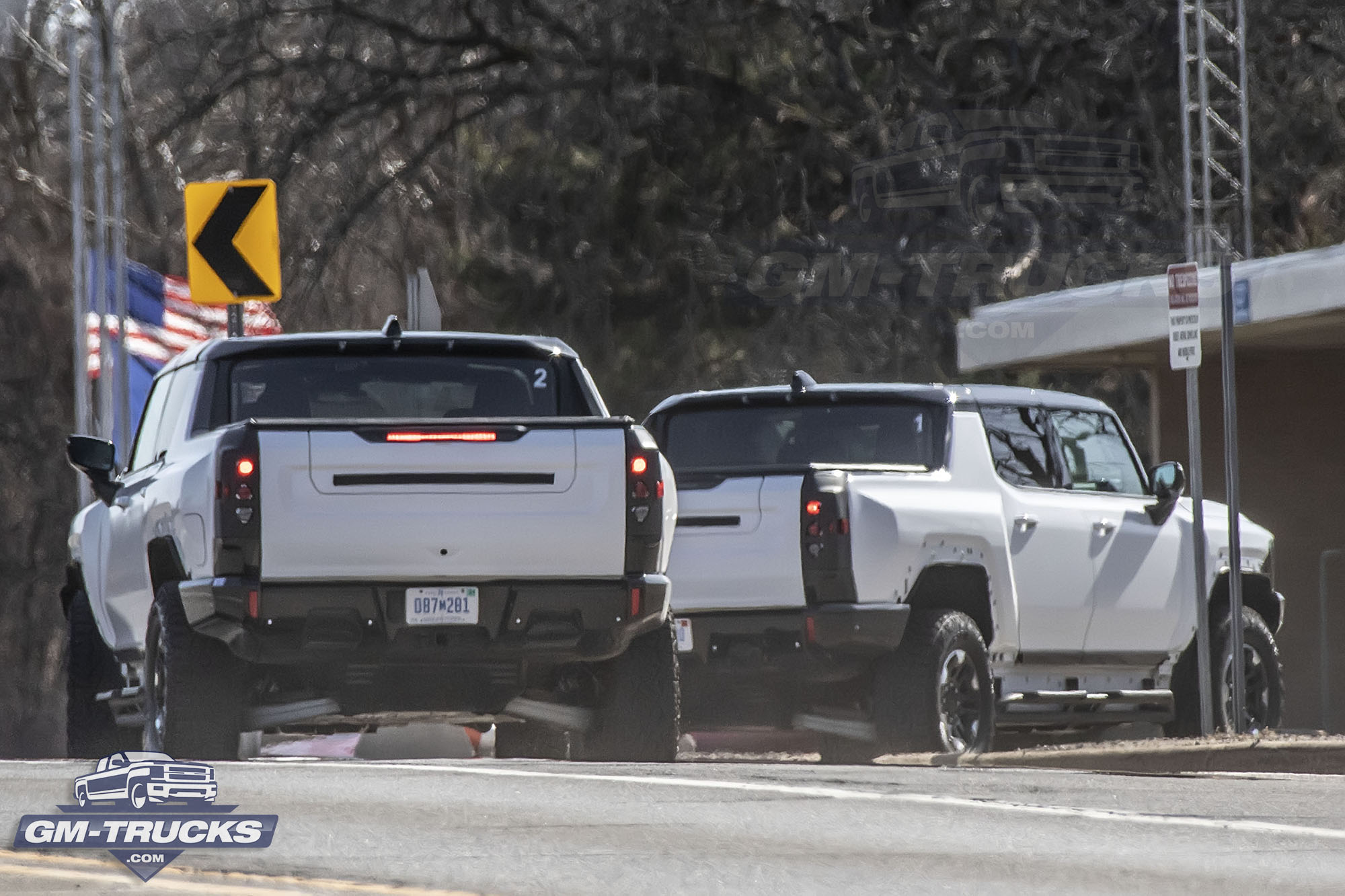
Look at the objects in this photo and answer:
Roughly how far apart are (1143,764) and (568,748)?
2980 mm

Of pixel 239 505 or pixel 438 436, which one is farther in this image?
pixel 438 436

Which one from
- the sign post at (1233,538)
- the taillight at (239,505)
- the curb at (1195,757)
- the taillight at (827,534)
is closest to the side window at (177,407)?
the taillight at (239,505)

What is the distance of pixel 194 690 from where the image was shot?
10.6 meters

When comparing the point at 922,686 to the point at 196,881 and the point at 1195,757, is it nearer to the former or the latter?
the point at 1195,757

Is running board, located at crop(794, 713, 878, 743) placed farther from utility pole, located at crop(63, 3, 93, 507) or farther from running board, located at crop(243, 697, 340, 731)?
utility pole, located at crop(63, 3, 93, 507)

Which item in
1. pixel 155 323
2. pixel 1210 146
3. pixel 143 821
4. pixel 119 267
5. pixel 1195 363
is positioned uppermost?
pixel 119 267

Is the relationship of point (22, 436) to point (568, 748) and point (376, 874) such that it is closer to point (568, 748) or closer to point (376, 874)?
point (568, 748)

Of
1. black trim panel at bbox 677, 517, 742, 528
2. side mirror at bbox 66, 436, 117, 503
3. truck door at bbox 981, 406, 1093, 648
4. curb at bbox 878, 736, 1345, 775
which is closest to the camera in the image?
side mirror at bbox 66, 436, 117, 503

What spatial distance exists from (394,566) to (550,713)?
118 centimetres

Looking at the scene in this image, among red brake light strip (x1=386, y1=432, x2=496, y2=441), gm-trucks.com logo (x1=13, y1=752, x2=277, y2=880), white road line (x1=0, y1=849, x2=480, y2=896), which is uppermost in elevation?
red brake light strip (x1=386, y1=432, x2=496, y2=441)

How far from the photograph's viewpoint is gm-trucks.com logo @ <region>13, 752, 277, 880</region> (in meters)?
7.36

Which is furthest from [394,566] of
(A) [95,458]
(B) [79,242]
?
(B) [79,242]

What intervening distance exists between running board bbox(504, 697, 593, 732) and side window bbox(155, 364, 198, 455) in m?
1.87

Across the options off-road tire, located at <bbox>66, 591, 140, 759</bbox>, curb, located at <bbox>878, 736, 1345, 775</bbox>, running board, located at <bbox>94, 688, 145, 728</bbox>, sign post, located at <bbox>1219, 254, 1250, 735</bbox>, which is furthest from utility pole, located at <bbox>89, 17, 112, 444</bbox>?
curb, located at <bbox>878, 736, 1345, 775</bbox>
